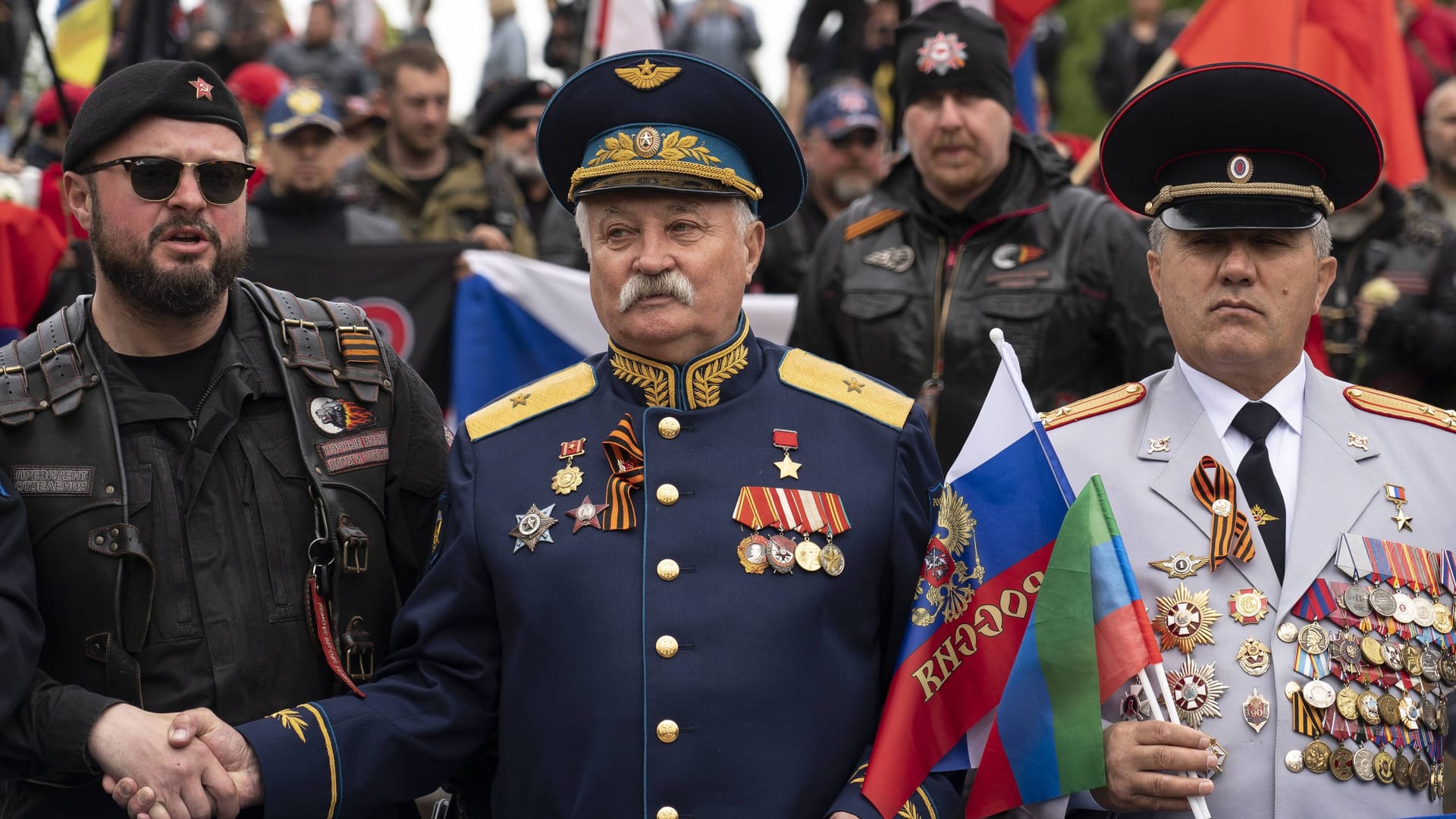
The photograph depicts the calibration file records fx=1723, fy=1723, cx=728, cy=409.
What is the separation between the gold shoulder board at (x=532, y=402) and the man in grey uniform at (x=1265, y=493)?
3.92 feet

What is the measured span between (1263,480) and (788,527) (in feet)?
3.72

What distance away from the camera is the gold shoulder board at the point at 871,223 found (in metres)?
6.77

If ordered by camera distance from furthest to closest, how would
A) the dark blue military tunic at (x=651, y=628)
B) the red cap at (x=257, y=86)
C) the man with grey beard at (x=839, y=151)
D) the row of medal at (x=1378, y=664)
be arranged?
the red cap at (x=257, y=86) → the man with grey beard at (x=839, y=151) → the dark blue military tunic at (x=651, y=628) → the row of medal at (x=1378, y=664)

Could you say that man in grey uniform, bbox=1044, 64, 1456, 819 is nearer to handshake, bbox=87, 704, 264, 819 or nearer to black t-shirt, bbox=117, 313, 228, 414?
handshake, bbox=87, 704, 264, 819

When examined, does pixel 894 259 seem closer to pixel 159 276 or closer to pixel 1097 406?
pixel 1097 406

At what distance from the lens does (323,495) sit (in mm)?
4305

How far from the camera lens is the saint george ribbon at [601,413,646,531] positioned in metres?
4.08

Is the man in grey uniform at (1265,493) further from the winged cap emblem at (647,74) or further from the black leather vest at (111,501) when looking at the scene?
the black leather vest at (111,501)

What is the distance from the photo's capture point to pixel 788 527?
4039 mm

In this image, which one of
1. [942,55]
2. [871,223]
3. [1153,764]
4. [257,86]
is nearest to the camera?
[1153,764]

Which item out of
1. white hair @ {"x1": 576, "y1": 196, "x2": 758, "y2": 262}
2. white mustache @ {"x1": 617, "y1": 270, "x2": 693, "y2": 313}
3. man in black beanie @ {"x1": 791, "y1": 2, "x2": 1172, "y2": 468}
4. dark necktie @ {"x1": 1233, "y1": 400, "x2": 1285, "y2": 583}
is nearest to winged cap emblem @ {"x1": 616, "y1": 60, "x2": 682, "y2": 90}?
white hair @ {"x1": 576, "y1": 196, "x2": 758, "y2": 262}

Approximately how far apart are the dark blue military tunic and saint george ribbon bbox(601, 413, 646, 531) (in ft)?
0.08

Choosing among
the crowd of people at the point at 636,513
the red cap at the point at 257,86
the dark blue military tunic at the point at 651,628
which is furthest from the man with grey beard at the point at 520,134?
the dark blue military tunic at the point at 651,628

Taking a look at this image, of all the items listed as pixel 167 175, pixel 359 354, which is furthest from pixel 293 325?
pixel 167 175
